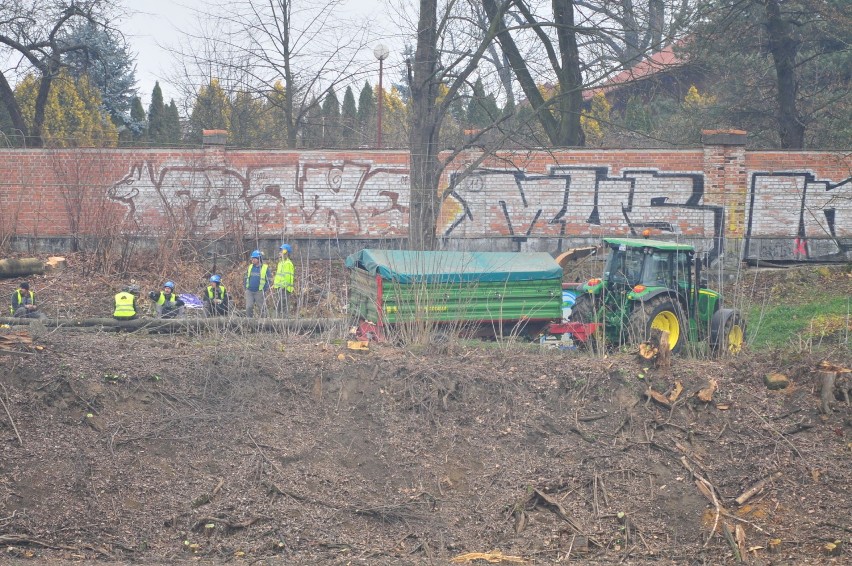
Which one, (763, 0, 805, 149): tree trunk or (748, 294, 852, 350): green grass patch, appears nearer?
(748, 294, 852, 350): green grass patch

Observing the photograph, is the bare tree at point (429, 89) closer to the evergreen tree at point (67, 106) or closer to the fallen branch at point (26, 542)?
the fallen branch at point (26, 542)

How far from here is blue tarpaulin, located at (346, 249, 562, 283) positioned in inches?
418

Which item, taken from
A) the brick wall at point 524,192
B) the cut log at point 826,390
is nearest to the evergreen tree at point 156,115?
the brick wall at point 524,192

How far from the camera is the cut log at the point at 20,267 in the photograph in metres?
17.7

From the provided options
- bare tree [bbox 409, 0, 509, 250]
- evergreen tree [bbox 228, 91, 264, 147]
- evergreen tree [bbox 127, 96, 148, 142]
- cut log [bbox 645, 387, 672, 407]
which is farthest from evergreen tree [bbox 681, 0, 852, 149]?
evergreen tree [bbox 127, 96, 148, 142]

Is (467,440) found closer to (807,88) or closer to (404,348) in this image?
(404,348)

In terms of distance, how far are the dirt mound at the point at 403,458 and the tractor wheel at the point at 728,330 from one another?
50.4 inches

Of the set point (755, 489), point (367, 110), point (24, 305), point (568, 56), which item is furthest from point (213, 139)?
point (367, 110)

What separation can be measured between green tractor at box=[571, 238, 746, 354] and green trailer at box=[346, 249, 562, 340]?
0.71 m

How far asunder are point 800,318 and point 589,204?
581cm

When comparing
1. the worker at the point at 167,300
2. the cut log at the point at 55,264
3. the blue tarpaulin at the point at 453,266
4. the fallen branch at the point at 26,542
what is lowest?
the fallen branch at the point at 26,542

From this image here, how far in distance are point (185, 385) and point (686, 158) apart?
50.0 feet

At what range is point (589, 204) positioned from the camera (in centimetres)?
2027

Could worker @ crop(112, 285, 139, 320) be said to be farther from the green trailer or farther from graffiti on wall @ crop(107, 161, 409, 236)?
graffiti on wall @ crop(107, 161, 409, 236)
